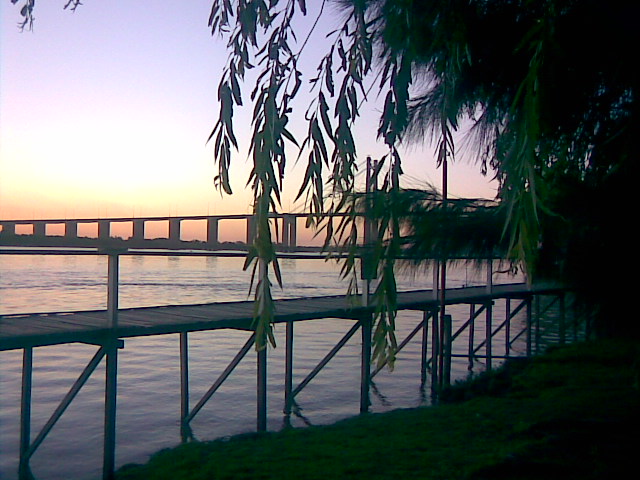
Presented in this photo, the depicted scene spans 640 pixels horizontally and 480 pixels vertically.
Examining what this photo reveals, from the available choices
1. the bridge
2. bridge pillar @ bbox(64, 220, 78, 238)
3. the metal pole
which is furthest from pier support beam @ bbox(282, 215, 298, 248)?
the metal pole

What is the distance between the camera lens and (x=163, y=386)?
444 inches

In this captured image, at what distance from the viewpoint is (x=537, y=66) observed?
251cm

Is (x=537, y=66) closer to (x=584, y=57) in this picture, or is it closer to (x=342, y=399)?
(x=584, y=57)

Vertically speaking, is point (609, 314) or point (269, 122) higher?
point (269, 122)

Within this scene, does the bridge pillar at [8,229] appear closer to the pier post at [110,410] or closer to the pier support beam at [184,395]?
the pier post at [110,410]

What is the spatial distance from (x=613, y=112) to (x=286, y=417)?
254 inches

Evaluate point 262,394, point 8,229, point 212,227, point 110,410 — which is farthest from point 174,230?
point 262,394

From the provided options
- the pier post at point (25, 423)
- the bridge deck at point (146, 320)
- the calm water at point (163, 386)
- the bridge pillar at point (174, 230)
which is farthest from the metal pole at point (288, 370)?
the bridge pillar at point (174, 230)

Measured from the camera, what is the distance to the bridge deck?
18.5 feet

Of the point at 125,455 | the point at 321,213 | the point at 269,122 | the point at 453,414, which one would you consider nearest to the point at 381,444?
the point at 453,414

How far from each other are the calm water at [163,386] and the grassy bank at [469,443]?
41.6 inches

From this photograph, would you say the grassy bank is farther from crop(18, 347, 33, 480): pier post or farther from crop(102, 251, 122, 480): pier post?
crop(18, 347, 33, 480): pier post

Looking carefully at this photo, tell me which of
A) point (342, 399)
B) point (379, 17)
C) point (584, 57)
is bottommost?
point (342, 399)

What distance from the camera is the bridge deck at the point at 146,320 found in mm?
5652
